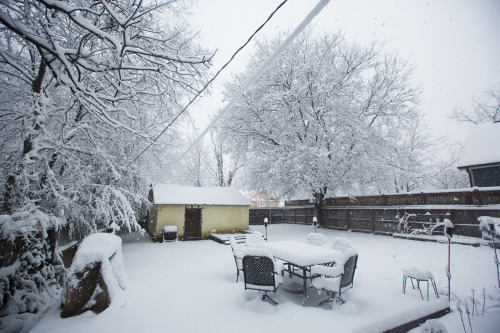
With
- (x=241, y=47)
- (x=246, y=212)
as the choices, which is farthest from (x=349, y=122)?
(x=241, y=47)

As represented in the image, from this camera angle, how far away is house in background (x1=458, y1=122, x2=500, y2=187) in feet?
37.0

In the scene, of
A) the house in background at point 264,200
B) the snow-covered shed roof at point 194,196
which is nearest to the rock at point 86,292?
the snow-covered shed roof at point 194,196

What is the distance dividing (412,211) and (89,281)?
42.9 ft

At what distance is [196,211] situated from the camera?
14477 mm

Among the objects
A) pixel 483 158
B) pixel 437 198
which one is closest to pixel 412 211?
pixel 437 198

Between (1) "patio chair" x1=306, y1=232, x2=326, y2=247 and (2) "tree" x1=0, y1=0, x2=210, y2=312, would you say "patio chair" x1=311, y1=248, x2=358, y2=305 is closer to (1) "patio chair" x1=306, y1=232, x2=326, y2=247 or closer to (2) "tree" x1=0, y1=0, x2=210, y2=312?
(1) "patio chair" x1=306, y1=232, x2=326, y2=247

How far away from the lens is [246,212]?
1573 cm

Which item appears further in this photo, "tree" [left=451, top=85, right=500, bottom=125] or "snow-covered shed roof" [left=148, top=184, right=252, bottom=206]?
"tree" [left=451, top=85, right=500, bottom=125]

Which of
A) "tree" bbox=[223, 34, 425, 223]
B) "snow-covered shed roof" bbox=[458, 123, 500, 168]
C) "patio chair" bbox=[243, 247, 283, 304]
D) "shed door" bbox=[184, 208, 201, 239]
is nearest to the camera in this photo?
"patio chair" bbox=[243, 247, 283, 304]

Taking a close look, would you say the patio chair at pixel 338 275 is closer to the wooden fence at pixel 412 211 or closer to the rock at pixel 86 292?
the rock at pixel 86 292

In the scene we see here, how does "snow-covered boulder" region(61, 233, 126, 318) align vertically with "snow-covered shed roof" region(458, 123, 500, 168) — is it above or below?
below

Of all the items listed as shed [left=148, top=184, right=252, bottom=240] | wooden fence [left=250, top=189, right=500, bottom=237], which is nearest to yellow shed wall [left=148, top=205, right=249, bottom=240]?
shed [left=148, top=184, right=252, bottom=240]

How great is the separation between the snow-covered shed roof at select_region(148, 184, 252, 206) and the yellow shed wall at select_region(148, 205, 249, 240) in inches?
14.4

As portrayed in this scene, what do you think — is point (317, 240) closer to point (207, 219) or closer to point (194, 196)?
point (207, 219)
